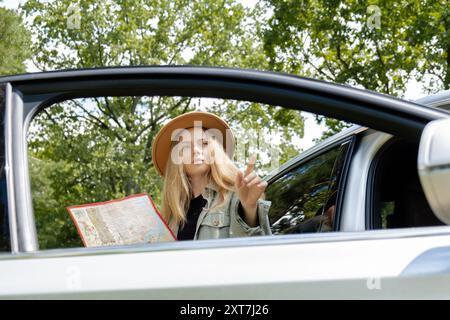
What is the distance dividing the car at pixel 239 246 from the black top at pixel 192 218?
2.95 ft

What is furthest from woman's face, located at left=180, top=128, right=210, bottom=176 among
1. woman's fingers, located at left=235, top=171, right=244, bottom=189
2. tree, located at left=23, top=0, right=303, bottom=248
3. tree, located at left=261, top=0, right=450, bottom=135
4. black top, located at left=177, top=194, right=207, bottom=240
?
tree, located at left=23, top=0, right=303, bottom=248

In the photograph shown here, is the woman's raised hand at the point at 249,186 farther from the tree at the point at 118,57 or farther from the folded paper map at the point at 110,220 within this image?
the tree at the point at 118,57

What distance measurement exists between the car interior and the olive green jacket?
1.19 feet

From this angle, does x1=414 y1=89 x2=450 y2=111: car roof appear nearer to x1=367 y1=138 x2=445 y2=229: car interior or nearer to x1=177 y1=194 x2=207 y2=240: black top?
x1=367 y1=138 x2=445 y2=229: car interior

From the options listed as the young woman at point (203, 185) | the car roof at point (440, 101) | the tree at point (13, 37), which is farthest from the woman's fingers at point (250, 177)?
the tree at point (13, 37)

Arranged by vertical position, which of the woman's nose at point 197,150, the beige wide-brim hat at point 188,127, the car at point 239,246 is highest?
the beige wide-brim hat at point 188,127

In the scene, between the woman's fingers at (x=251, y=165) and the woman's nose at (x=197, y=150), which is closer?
the woman's fingers at (x=251, y=165)

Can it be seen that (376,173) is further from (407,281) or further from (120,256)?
(120,256)

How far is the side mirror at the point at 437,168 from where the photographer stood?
1.25m

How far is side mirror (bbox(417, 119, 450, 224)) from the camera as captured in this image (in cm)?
125

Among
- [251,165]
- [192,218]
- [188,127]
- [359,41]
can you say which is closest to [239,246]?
[251,165]

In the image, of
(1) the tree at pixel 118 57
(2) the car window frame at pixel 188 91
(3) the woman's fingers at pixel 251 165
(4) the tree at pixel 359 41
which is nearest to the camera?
(2) the car window frame at pixel 188 91
